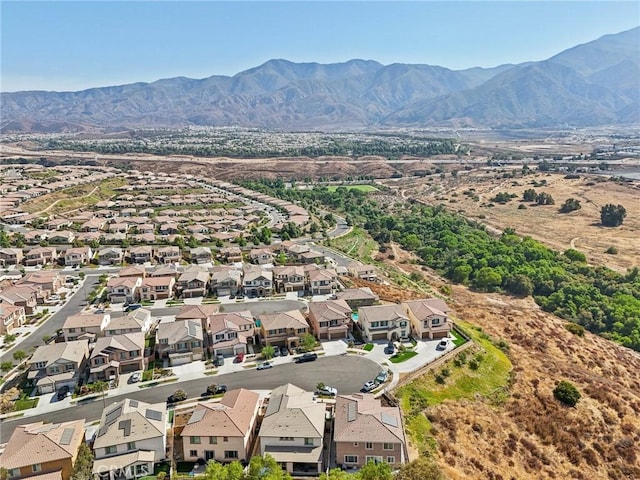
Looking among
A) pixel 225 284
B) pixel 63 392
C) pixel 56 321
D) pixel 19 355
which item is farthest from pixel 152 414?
pixel 225 284

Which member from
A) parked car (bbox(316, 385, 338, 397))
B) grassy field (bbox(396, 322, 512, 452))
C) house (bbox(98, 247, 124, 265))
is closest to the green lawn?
grassy field (bbox(396, 322, 512, 452))

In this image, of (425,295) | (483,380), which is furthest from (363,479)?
(425,295)

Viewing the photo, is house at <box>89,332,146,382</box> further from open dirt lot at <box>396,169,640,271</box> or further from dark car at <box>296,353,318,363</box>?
open dirt lot at <box>396,169,640,271</box>

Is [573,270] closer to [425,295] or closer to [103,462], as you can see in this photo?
[425,295]

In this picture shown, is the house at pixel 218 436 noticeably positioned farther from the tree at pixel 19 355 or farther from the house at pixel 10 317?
the house at pixel 10 317

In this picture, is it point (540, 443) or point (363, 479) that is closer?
point (363, 479)

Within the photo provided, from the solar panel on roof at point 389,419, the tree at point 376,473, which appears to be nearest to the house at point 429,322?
the solar panel on roof at point 389,419
